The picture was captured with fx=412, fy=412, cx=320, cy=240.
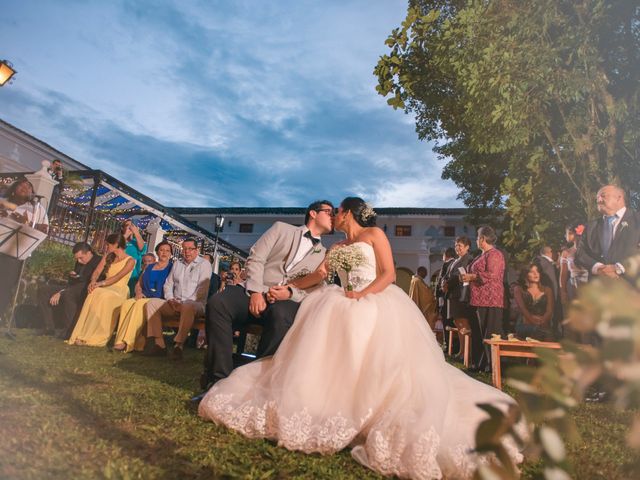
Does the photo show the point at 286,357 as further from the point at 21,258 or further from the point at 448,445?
the point at 21,258

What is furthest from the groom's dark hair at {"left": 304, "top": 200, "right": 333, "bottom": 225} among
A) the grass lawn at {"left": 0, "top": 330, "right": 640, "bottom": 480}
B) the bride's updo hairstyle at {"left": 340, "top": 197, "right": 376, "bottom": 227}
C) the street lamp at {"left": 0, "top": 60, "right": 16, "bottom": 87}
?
the street lamp at {"left": 0, "top": 60, "right": 16, "bottom": 87}

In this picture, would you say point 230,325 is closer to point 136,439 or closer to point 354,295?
point 354,295

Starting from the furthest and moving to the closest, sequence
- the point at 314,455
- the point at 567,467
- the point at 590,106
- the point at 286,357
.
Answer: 1. the point at 590,106
2. the point at 286,357
3. the point at 314,455
4. the point at 567,467

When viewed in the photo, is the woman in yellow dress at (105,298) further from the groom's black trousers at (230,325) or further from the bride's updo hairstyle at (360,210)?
the bride's updo hairstyle at (360,210)

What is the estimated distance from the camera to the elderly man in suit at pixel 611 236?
17.5ft

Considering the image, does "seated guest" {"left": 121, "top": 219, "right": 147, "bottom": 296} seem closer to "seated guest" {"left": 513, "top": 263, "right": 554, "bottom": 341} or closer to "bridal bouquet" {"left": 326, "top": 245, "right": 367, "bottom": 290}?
"bridal bouquet" {"left": 326, "top": 245, "right": 367, "bottom": 290}

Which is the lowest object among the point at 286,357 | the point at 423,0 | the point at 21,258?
the point at 286,357

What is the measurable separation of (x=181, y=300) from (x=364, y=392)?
5535 mm

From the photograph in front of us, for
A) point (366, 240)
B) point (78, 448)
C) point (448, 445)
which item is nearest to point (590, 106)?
point (366, 240)

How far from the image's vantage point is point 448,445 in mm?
2561

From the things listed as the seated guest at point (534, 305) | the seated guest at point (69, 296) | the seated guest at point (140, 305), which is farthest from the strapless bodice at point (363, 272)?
the seated guest at point (69, 296)

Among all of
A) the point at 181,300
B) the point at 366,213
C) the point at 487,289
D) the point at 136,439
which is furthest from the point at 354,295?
the point at 181,300

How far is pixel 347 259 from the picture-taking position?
3994mm

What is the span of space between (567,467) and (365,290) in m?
3.13
